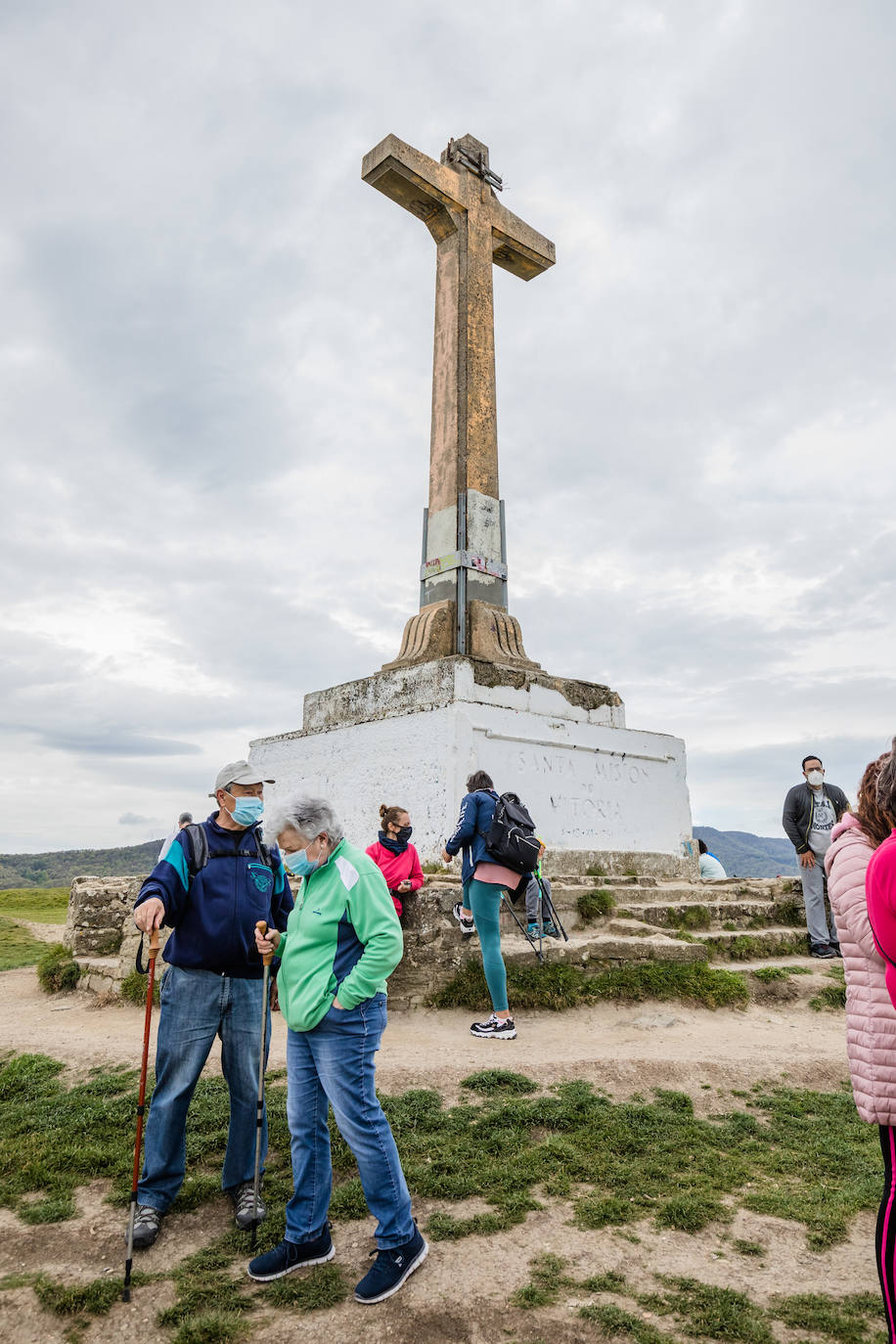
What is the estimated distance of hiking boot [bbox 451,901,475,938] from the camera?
24.9 feet

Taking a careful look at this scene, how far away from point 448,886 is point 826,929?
4905mm

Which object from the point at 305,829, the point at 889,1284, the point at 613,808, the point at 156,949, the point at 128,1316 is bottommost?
the point at 128,1316

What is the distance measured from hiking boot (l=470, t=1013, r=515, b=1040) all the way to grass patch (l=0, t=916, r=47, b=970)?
8.99 meters

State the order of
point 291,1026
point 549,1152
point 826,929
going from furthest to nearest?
1. point 826,929
2. point 549,1152
3. point 291,1026

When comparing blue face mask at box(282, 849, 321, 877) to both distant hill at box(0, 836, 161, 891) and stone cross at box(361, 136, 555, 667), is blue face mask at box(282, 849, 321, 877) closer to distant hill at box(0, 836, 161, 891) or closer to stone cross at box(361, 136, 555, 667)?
stone cross at box(361, 136, 555, 667)

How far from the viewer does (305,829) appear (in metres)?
3.62

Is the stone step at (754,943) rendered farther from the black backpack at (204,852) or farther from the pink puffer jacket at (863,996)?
the pink puffer jacket at (863,996)

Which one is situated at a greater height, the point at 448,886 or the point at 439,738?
the point at 439,738

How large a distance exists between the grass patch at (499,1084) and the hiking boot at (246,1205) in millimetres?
1836

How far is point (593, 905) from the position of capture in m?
9.18

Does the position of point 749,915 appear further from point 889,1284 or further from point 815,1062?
point 889,1284

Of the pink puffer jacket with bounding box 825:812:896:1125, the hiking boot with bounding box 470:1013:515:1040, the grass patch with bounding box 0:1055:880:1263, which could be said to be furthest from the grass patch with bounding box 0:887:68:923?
the pink puffer jacket with bounding box 825:812:896:1125

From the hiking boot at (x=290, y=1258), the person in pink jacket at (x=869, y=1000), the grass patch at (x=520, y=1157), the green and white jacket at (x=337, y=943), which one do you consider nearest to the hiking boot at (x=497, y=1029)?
the grass patch at (x=520, y=1157)

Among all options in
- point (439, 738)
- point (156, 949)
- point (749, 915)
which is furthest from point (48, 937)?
point (156, 949)
